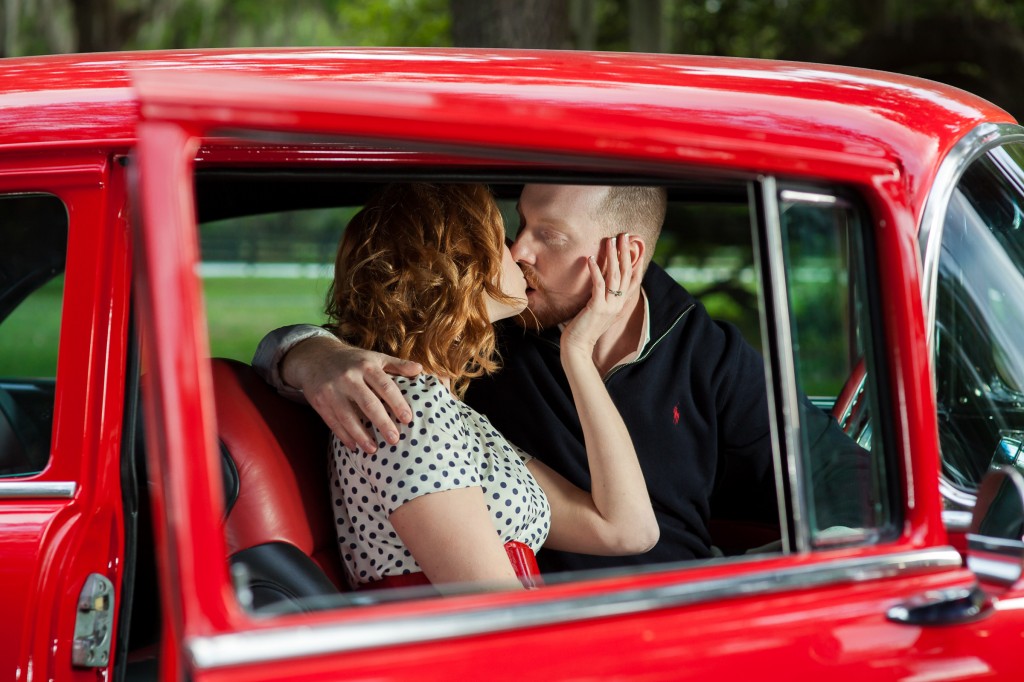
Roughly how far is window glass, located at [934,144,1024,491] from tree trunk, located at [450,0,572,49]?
15.6ft

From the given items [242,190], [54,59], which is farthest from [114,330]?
[242,190]

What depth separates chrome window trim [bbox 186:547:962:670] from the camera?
1.17 metres

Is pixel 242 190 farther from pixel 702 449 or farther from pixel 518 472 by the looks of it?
pixel 702 449

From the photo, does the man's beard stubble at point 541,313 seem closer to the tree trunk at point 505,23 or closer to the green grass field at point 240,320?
the green grass field at point 240,320

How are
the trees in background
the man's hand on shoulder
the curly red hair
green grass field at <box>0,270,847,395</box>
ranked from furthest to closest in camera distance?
the trees in background < the curly red hair < the man's hand on shoulder < green grass field at <box>0,270,847,395</box>

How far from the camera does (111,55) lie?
1929mm

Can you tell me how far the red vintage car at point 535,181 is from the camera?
1.15 m

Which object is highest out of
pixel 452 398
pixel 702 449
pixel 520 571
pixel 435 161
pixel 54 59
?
pixel 54 59

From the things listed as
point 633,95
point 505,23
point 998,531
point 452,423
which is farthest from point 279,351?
point 505,23

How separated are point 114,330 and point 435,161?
1.95 ft

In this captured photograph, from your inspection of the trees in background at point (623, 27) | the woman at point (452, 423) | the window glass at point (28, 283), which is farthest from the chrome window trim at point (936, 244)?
the trees in background at point (623, 27)

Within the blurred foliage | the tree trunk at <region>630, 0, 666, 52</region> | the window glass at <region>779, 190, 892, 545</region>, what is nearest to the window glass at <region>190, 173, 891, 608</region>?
the window glass at <region>779, 190, 892, 545</region>

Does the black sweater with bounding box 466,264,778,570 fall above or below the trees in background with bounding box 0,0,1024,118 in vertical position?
below

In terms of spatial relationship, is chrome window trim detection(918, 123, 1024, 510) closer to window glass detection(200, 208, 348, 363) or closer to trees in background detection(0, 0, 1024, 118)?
window glass detection(200, 208, 348, 363)
